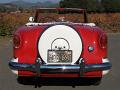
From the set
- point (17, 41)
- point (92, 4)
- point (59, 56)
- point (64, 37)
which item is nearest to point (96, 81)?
point (59, 56)

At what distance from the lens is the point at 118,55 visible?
1360cm

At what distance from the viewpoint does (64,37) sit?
7.57 metres

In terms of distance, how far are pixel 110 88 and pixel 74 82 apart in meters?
0.82

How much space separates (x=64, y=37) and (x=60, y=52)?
28cm

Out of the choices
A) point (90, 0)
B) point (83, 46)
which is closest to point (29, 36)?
point (83, 46)

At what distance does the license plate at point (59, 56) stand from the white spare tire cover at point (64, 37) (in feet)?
0.24

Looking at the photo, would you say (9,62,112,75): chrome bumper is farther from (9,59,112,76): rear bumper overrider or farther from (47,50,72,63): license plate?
(47,50,72,63): license plate

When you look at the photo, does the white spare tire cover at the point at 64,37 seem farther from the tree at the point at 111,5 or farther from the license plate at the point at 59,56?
the tree at the point at 111,5

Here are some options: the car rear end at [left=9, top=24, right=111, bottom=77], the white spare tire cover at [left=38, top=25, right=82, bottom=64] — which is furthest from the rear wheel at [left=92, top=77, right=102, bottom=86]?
the white spare tire cover at [left=38, top=25, right=82, bottom=64]

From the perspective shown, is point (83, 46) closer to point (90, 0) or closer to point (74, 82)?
point (74, 82)

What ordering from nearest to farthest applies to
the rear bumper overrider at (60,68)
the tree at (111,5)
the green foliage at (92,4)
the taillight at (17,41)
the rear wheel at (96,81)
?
the rear bumper overrider at (60,68) < the taillight at (17,41) < the rear wheel at (96,81) < the tree at (111,5) < the green foliage at (92,4)

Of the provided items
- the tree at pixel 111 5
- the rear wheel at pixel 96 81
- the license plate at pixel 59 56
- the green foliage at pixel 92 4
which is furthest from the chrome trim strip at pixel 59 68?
the green foliage at pixel 92 4

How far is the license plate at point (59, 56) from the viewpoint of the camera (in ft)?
24.7

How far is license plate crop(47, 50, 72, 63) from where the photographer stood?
752 cm
